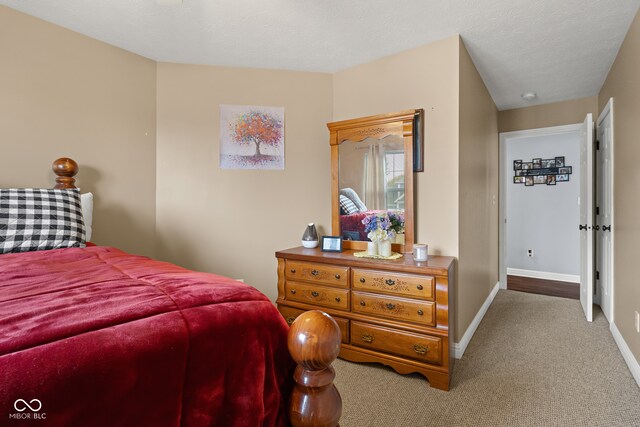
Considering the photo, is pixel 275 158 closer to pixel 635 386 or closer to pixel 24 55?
pixel 24 55

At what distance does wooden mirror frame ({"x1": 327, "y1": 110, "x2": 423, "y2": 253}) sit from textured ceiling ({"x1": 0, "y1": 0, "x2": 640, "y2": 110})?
0.57 metres

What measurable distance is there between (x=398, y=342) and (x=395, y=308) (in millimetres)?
218

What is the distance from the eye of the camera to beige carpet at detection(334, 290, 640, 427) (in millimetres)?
1759

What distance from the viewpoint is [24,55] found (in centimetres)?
220

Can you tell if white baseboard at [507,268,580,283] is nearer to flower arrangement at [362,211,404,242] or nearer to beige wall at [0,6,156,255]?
flower arrangement at [362,211,404,242]

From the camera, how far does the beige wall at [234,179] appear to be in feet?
9.75

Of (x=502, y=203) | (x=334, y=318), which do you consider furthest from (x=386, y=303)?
(x=502, y=203)

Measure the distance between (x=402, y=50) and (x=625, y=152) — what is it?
185cm

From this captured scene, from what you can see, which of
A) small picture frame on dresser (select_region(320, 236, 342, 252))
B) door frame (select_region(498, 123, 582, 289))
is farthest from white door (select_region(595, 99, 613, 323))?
small picture frame on dresser (select_region(320, 236, 342, 252))

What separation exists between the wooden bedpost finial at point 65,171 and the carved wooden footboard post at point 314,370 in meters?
2.19

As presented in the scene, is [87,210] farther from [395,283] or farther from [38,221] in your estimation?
[395,283]

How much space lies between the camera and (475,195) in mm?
3014

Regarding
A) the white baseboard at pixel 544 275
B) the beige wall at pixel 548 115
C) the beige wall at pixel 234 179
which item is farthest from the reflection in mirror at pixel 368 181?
the white baseboard at pixel 544 275

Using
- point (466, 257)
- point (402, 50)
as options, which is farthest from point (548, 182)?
point (402, 50)
